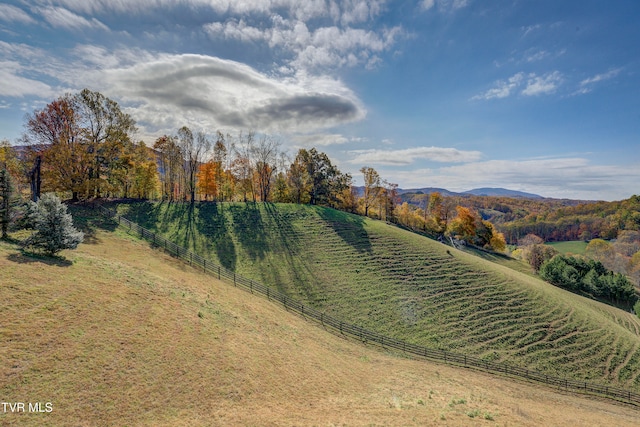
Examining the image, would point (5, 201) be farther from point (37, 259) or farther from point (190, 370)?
point (190, 370)

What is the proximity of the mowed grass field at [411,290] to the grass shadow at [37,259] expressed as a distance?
53.5 ft

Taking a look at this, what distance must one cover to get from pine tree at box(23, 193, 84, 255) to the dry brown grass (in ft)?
4.28

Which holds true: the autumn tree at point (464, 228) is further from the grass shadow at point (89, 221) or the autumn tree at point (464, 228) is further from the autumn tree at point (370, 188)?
the grass shadow at point (89, 221)

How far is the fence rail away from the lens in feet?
71.9

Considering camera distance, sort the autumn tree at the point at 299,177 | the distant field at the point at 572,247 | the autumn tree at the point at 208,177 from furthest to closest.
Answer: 1. the distant field at the point at 572,247
2. the autumn tree at the point at 299,177
3. the autumn tree at the point at 208,177

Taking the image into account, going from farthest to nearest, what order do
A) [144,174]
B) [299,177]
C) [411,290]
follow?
[299,177] < [144,174] < [411,290]

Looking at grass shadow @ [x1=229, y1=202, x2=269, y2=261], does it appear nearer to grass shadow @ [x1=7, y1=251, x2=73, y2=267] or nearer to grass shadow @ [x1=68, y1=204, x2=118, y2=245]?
grass shadow @ [x1=68, y1=204, x2=118, y2=245]

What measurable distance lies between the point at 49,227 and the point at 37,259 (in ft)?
7.40

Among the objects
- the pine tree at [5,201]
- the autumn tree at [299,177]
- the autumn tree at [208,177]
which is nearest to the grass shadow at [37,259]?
the pine tree at [5,201]

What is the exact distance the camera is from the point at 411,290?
31.9 m

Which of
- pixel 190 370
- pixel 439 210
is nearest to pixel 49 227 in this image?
pixel 190 370

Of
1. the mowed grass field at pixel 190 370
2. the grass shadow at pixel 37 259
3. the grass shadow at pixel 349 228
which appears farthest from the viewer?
the grass shadow at pixel 349 228

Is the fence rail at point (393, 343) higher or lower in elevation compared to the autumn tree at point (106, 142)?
lower

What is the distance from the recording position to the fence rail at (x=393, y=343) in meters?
21.9
